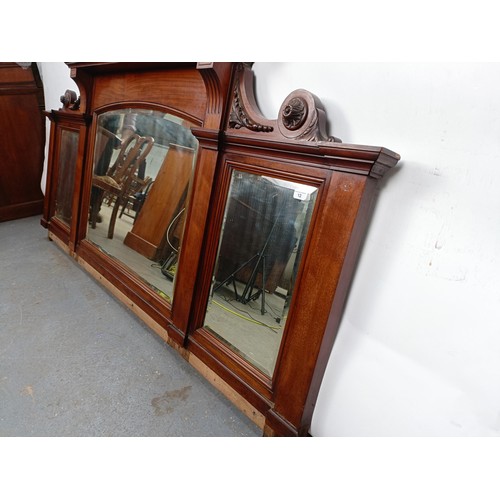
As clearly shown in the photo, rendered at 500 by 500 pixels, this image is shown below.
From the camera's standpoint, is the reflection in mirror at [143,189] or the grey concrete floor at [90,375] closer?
the grey concrete floor at [90,375]

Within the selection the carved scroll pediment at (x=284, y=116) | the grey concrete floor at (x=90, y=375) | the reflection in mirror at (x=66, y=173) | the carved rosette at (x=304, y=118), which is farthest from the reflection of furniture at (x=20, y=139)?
the carved rosette at (x=304, y=118)

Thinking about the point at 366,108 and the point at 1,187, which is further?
the point at 1,187

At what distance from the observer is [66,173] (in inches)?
116

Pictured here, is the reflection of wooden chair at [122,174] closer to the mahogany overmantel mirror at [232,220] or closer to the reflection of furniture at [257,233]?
the mahogany overmantel mirror at [232,220]

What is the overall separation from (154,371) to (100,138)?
6.40 ft

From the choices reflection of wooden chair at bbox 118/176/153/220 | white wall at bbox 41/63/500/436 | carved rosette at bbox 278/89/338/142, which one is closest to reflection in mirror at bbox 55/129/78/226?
reflection of wooden chair at bbox 118/176/153/220

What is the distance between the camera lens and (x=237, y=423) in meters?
1.42

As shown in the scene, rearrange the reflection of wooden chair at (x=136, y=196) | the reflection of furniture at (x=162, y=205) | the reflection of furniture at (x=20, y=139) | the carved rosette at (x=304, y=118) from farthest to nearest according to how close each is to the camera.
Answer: the reflection of furniture at (x=20, y=139)
the reflection of wooden chair at (x=136, y=196)
the reflection of furniture at (x=162, y=205)
the carved rosette at (x=304, y=118)

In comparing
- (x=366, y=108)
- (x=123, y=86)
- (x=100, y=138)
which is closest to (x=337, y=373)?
(x=366, y=108)

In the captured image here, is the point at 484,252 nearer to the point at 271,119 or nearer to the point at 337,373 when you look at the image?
the point at 337,373

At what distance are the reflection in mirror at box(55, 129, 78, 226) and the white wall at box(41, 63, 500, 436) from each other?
253 cm

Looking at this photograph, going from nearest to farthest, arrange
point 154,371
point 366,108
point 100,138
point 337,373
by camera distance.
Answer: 1. point 366,108
2. point 337,373
3. point 154,371
4. point 100,138

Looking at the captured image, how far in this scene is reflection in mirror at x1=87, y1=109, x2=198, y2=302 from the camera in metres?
1.86

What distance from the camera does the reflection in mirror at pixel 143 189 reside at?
73.4 inches
